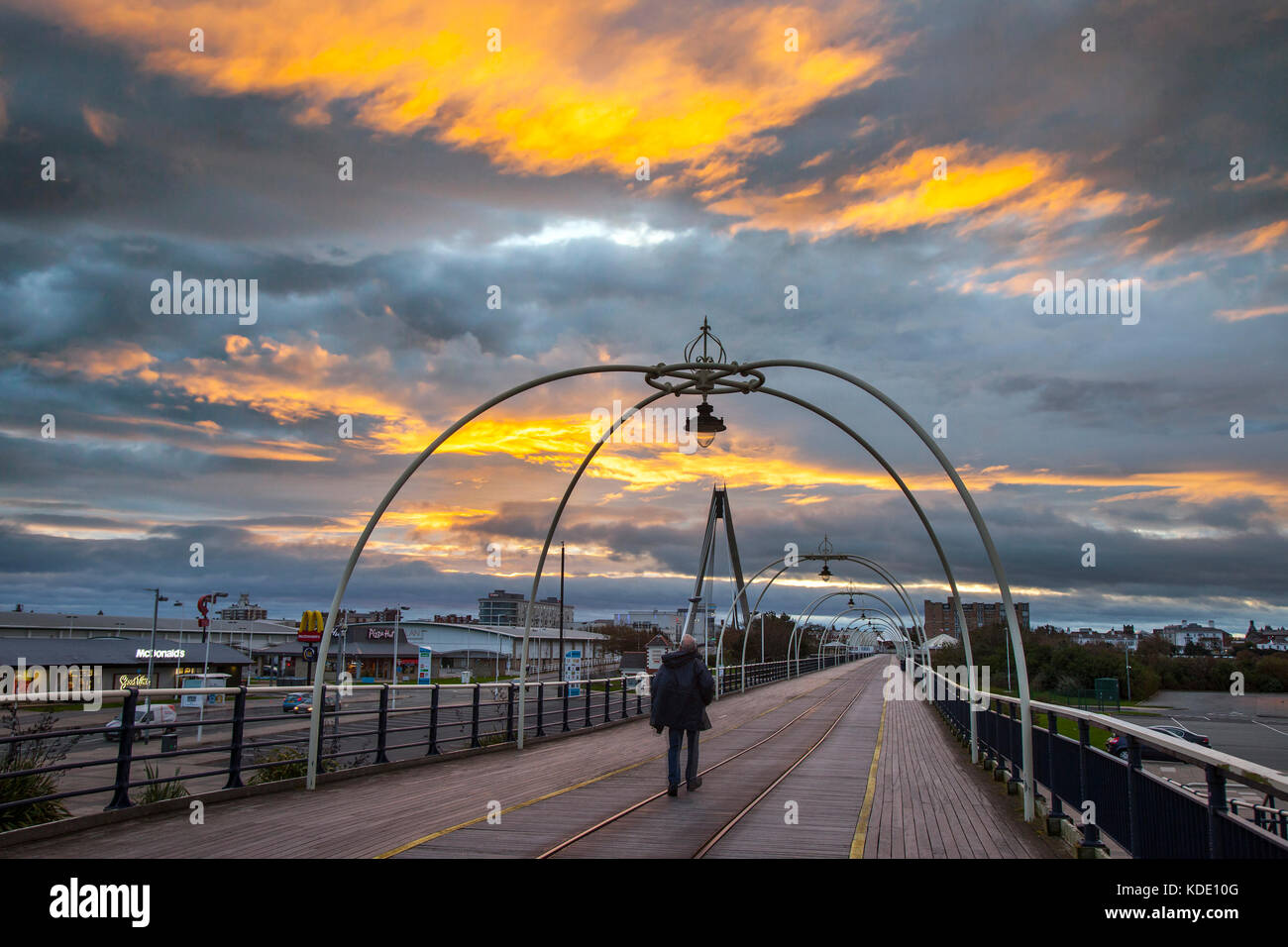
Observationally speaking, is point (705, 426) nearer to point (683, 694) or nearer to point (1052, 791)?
point (683, 694)

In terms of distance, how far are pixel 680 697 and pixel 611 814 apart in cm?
161

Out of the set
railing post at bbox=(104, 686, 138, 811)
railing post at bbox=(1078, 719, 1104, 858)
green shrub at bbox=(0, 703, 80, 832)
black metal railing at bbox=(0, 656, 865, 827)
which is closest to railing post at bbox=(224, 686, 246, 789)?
black metal railing at bbox=(0, 656, 865, 827)

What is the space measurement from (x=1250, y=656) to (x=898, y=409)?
107751 mm

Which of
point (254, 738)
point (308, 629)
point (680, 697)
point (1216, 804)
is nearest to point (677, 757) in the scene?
point (680, 697)

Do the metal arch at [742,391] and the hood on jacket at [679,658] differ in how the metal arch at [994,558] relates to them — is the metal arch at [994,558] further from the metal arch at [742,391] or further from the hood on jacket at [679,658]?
the hood on jacket at [679,658]

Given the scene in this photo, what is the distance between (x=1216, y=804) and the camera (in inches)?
179

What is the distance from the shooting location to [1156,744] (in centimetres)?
523

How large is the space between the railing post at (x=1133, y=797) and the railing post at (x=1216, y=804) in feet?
4.51

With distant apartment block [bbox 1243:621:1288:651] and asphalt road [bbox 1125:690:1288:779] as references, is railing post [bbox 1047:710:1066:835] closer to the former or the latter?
asphalt road [bbox 1125:690:1288:779]

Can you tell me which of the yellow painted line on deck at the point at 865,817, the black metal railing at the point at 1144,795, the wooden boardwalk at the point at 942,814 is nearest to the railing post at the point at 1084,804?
the black metal railing at the point at 1144,795

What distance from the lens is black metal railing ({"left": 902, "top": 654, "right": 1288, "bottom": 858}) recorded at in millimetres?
4195

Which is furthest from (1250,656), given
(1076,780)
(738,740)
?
(1076,780)

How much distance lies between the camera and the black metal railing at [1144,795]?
420cm

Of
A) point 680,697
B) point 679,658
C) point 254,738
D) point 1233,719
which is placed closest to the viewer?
point 680,697
